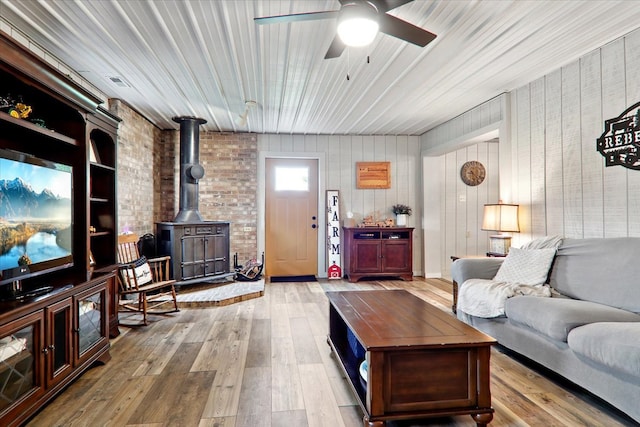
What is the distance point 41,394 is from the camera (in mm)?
2033

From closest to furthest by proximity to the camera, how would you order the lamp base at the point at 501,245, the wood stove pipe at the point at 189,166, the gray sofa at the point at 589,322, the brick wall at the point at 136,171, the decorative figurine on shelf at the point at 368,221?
1. the gray sofa at the point at 589,322
2. the lamp base at the point at 501,245
3. the brick wall at the point at 136,171
4. the wood stove pipe at the point at 189,166
5. the decorative figurine on shelf at the point at 368,221

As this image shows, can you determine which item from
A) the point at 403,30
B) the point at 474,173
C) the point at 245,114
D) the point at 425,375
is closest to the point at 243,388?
the point at 425,375

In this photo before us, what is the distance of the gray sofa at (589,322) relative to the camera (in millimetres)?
1907

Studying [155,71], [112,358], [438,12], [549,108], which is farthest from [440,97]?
[112,358]

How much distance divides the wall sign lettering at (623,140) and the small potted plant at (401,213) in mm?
3328

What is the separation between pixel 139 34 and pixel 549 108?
12.1 feet

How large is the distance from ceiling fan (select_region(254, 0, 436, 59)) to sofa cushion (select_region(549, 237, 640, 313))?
2029 millimetres

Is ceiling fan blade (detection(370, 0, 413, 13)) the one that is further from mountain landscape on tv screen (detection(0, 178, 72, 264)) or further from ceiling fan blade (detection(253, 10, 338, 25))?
mountain landscape on tv screen (detection(0, 178, 72, 264))

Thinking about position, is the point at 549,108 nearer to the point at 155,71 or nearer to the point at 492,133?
the point at 492,133

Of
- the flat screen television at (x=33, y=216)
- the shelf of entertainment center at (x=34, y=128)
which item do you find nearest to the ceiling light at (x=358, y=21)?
the shelf of entertainment center at (x=34, y=128)

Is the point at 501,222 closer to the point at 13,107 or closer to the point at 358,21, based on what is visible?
the point at 358,21

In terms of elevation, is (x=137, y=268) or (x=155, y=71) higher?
(x=155, y=71)

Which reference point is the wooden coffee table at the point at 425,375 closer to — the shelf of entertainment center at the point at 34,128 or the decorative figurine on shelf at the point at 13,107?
the shelf of entertainment center at the point at 34,128

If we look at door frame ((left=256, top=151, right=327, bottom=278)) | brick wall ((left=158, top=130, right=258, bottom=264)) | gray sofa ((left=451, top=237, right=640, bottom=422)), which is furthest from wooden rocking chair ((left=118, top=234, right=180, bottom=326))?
gray sofa ((left=451, top=237, right=640, bottom=422))
